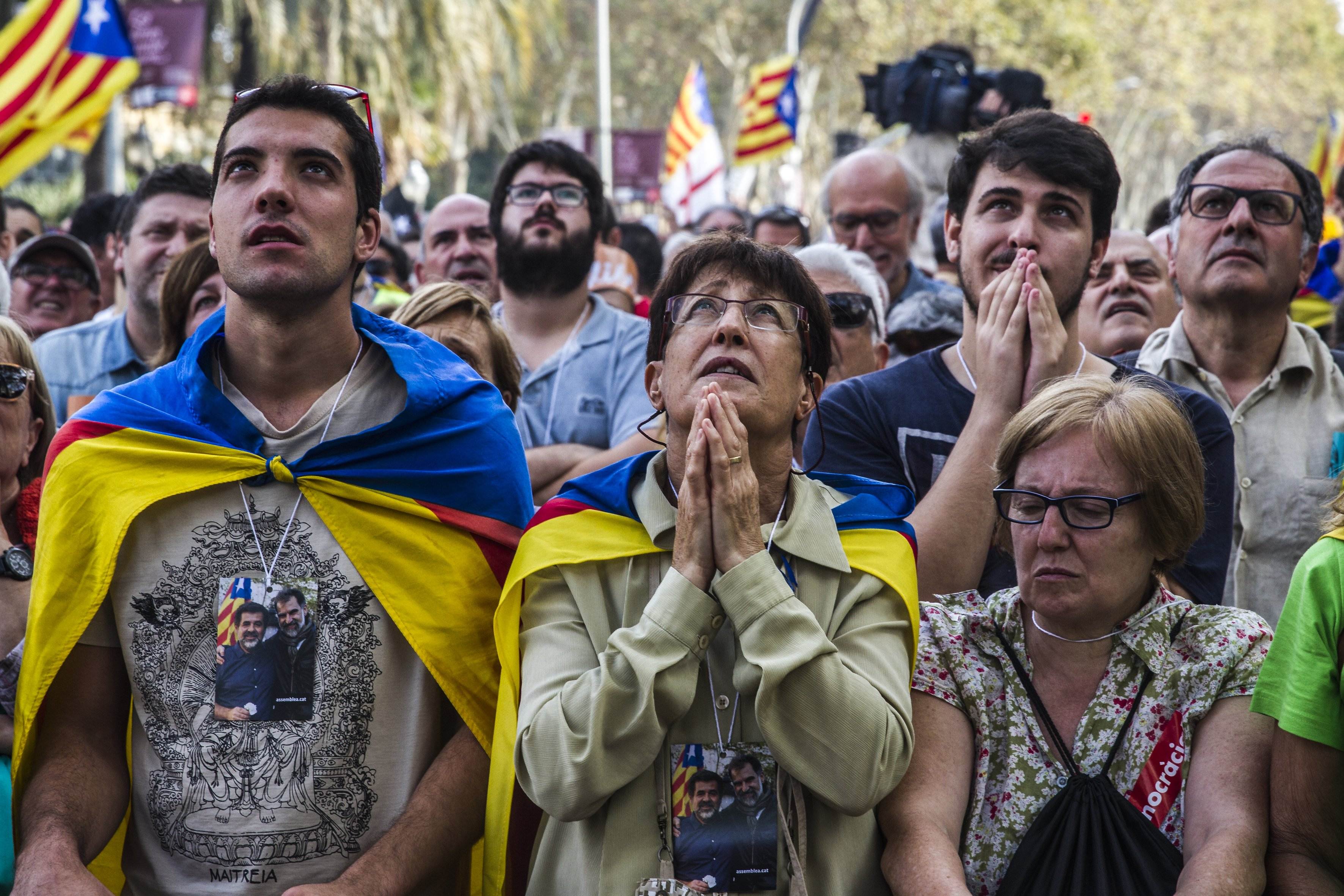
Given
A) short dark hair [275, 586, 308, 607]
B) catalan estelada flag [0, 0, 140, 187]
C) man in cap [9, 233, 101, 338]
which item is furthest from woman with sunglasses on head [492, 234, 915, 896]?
catalan estelada flag [0, 0, 140, 187]

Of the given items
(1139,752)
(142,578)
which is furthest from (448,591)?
(1139,752)

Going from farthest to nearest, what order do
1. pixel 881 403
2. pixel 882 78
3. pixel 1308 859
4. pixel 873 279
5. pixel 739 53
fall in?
pixel 739 53, pixel 882 78, pixel 873 279, pixel 881 403, pixel 1308 859

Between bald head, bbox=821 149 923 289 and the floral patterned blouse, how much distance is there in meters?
3.97

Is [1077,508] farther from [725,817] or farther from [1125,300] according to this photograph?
[1125,300]

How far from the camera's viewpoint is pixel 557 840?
303 cm

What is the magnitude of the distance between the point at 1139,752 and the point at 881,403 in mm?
1226

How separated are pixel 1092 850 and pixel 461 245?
5110mm

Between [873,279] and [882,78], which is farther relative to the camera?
[882,78]

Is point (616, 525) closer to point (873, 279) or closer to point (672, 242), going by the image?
point (873, 279)

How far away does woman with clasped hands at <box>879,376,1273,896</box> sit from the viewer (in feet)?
9.66

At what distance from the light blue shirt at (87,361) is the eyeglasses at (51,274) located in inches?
49.2

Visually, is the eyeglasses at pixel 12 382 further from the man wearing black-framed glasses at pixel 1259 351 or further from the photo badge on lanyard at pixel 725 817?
the man wearing black-framed glasses at pixel 1259 351

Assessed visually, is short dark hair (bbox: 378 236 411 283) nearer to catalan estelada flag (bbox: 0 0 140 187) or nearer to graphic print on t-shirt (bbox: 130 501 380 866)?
catalan estelada flag (bbox: 0 0 140 187)

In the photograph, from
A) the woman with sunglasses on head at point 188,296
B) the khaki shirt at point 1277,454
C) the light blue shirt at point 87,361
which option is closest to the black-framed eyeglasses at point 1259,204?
the khaki shirt at point 1277,454
